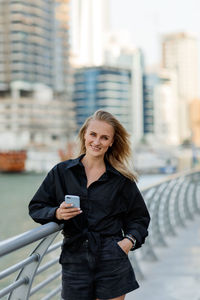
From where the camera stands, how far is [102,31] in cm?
16488

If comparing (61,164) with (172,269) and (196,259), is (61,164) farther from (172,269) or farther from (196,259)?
(196,259)

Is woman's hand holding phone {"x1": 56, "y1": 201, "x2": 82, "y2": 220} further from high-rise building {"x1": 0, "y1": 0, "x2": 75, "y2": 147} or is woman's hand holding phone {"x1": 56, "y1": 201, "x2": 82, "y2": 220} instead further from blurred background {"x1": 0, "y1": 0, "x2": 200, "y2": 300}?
high-rise building {"x1": 0, "y1": 0, "x2": 75, "y2": 147}

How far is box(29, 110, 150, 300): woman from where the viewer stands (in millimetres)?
2115

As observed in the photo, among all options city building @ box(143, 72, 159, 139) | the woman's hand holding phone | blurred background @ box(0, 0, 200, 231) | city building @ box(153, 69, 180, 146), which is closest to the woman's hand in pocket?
the woman's hand holding phone

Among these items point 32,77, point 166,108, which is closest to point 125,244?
point 32,77

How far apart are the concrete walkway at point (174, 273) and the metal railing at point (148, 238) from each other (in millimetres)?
131

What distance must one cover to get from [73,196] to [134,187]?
350 mm

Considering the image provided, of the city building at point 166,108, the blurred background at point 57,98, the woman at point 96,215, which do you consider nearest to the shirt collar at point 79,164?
the woman at point 96,215

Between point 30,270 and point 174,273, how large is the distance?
2825 mm

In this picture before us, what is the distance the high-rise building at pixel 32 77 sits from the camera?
89.7 m

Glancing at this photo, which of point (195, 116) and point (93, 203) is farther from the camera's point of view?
point (195, 116)

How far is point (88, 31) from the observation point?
533 feet

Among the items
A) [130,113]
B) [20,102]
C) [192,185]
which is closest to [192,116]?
[130,113]

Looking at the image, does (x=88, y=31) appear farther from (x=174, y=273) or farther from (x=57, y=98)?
(x=174, y=273)
